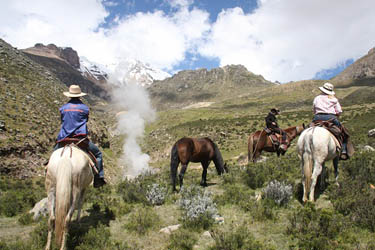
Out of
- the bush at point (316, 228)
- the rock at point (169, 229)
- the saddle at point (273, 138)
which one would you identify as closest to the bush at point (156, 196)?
the rock at point (169, 229)

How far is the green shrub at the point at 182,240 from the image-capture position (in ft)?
15.8

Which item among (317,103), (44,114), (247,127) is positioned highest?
(44,114)

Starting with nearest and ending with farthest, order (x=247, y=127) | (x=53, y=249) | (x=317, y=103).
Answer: (x=53, y=249) → (x=317, y=103) → (x=247, y=127)

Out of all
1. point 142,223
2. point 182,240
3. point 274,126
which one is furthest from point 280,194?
point 274,126

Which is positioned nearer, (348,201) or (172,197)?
(348,201)

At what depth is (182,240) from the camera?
4852mm

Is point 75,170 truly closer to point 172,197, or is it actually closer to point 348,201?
point 172,197

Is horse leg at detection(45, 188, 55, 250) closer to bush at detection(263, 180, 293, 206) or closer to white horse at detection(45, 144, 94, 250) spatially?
white horse at detection(45, 144, 94, 250)

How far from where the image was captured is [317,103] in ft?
25.1

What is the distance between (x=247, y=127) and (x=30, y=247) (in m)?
45.6

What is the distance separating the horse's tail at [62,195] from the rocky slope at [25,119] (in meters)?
14.9

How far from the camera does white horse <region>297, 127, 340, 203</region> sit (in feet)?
21.0

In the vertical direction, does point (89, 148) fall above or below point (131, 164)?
above

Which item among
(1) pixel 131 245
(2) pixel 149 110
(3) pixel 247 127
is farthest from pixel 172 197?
(2) pixel 149 110
